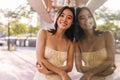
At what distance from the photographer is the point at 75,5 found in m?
1.27

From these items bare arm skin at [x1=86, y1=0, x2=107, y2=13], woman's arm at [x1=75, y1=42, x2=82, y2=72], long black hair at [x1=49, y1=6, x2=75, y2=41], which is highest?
bare arm skin at [x1=86, y1=0, x2=107, y2=13]

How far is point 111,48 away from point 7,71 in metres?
0.71

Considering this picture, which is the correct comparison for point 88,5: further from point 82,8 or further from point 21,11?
point 21,11

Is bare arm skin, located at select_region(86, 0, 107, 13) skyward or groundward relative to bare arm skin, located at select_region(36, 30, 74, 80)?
skyward

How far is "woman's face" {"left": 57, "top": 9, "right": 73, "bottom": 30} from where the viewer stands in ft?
4.06

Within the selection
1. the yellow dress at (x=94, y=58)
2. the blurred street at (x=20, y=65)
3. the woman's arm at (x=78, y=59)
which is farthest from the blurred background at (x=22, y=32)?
the woman's arm at (x=78, y=59)

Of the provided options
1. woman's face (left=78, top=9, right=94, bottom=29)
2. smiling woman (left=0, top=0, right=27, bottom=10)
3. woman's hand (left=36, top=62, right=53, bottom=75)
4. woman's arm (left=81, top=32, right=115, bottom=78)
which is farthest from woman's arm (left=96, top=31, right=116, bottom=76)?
smiling woman (left=0, top=0, right=27, bottom=10)

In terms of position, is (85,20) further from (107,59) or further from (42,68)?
(42,68)

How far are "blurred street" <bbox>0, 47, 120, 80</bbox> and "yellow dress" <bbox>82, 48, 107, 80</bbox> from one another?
3.5 inches

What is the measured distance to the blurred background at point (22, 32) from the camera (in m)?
1.28

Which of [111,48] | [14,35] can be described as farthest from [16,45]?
[111,48]

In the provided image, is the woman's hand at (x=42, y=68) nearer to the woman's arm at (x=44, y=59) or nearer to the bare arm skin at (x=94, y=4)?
the woman's arm at (x=44, y=59)

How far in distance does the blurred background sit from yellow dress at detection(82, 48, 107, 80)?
102 mm

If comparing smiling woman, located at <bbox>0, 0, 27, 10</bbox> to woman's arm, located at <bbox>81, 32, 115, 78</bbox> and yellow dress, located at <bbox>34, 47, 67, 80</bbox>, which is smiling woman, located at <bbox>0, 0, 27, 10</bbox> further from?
woman's arm, located at <bbox>81, 32, 115, 78</bbox>
